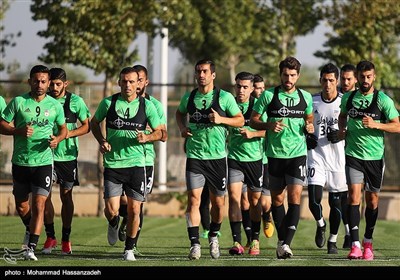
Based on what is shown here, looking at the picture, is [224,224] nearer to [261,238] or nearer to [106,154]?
[261,238]

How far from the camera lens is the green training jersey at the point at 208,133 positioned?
51.4 ft

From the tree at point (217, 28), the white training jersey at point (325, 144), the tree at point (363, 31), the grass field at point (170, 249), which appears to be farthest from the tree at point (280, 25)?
the white training jersey at point (325, 144)

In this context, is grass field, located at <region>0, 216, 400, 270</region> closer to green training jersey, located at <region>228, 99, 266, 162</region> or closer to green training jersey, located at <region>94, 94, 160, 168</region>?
green training jersey, located at <region>94, 94, 160, 168</region>

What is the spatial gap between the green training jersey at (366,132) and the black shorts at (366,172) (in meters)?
0.07

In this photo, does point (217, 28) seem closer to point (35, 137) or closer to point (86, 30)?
point (86, 30)

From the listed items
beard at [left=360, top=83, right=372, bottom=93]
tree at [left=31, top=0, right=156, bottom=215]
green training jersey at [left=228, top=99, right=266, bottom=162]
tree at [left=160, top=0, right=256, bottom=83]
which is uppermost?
tree at [left=160, top=0, right=256, bottom=83]

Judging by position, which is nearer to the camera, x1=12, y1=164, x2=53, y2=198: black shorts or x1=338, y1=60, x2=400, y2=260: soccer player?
x1=12, y1=164, x2=53, y2=198: black shorts

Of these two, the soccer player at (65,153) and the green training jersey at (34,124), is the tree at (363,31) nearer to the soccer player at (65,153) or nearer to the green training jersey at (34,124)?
the soccer player at (65,153)

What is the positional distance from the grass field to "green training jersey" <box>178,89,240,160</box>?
134 cm

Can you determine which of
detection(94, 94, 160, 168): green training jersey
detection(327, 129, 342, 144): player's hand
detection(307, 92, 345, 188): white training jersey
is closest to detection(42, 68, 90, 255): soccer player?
detection(94, 94, 160, 168): green training jersey

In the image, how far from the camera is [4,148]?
2892 cm

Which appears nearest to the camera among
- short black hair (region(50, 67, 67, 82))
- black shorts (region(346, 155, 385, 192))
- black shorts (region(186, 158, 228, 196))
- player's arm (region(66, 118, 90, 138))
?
black shorts (region(186, 158, 228, 196))

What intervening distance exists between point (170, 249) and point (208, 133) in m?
2.97

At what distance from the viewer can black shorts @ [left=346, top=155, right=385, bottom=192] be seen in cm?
1592
